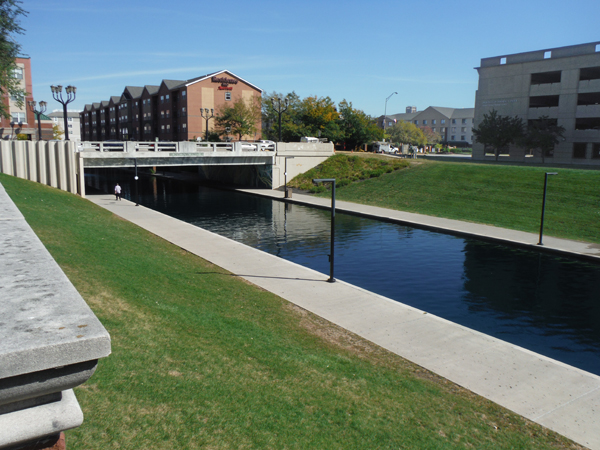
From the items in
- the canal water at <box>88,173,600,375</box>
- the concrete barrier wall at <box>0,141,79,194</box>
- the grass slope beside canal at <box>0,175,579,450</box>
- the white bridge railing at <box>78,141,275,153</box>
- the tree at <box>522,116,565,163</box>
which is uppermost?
the tree at <box>522,116,565,163</box>

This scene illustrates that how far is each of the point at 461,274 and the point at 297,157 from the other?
3781 cm

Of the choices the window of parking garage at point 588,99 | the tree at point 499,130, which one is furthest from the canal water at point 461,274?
the window of parking garage at point 588,99

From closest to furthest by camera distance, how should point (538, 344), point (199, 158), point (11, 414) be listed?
point (11, 414)
point (538, 344)
point (199, 158)

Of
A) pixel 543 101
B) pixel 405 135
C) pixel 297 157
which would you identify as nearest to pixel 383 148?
pixel 543 101

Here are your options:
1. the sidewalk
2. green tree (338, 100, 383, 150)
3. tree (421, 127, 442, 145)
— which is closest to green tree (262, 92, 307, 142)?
green tree (338, 100, 383, 150)

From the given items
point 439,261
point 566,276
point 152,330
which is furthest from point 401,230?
point 152,330

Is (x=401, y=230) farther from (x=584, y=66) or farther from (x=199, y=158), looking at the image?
(x=584, y=66)

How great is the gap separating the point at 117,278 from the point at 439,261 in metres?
13.9

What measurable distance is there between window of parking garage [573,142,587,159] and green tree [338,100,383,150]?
28.6 metres

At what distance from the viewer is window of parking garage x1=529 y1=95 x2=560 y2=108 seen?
217ft

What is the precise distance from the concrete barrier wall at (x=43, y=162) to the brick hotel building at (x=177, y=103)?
118ft

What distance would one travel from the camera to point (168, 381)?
6.75m

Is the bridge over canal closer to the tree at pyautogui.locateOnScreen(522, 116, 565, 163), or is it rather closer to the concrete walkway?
the concrete walkway

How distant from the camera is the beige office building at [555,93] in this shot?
58938 millimetres
